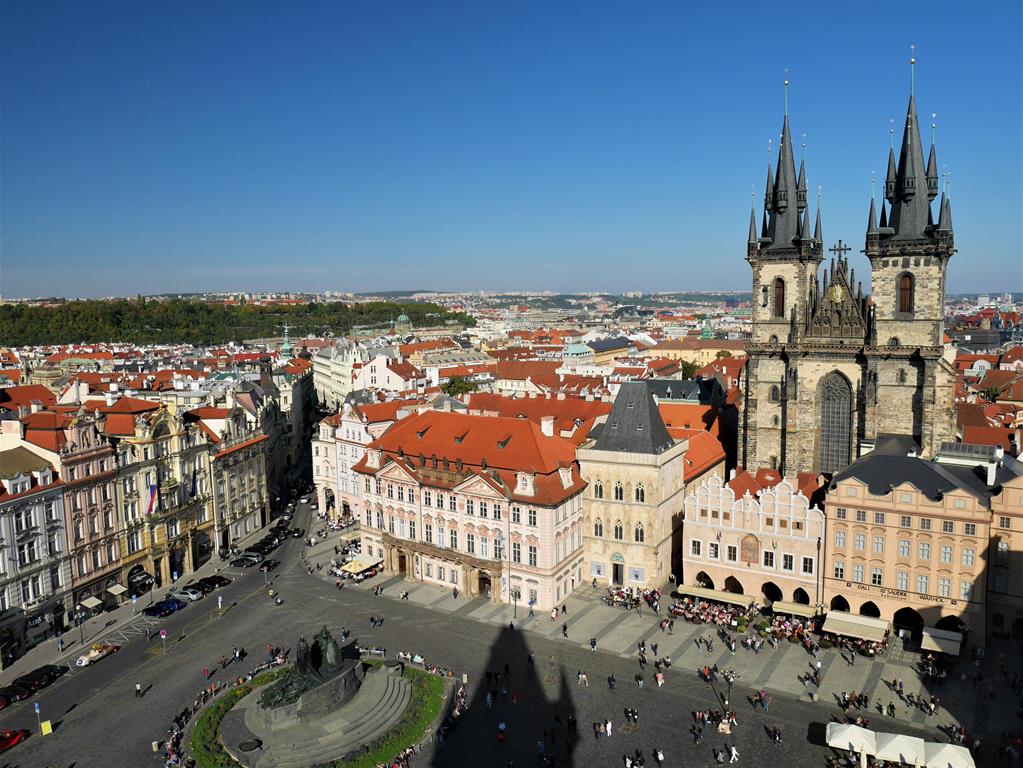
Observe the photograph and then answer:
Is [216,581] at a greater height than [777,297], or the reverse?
[777,297]

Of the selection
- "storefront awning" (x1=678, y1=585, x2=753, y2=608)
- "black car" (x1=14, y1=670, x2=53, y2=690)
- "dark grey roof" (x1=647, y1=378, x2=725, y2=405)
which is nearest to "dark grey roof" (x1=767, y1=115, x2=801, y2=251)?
"dark grey roof" (x1=647, y1=378, x2=725, y2=405)

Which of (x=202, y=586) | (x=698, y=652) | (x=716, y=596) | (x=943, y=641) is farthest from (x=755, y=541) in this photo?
(x=202, y=586)

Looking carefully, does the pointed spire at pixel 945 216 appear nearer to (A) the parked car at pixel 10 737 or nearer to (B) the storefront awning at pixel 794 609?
(B) the storefront awning at pixel 794 609

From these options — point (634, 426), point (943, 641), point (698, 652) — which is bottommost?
point (698, 652)

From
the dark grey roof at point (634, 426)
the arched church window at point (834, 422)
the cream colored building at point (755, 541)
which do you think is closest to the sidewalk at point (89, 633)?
the dark grey roof at point (634, 426)

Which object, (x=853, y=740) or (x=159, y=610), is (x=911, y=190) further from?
(x=159, y=610)

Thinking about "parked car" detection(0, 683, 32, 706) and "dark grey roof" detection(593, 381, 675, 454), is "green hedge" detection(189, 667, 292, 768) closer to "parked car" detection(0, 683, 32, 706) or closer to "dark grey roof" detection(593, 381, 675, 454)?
"parked car" detection(0, 683, 32, 706)

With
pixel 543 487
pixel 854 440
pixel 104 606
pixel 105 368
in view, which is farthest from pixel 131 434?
pixel 105 368
